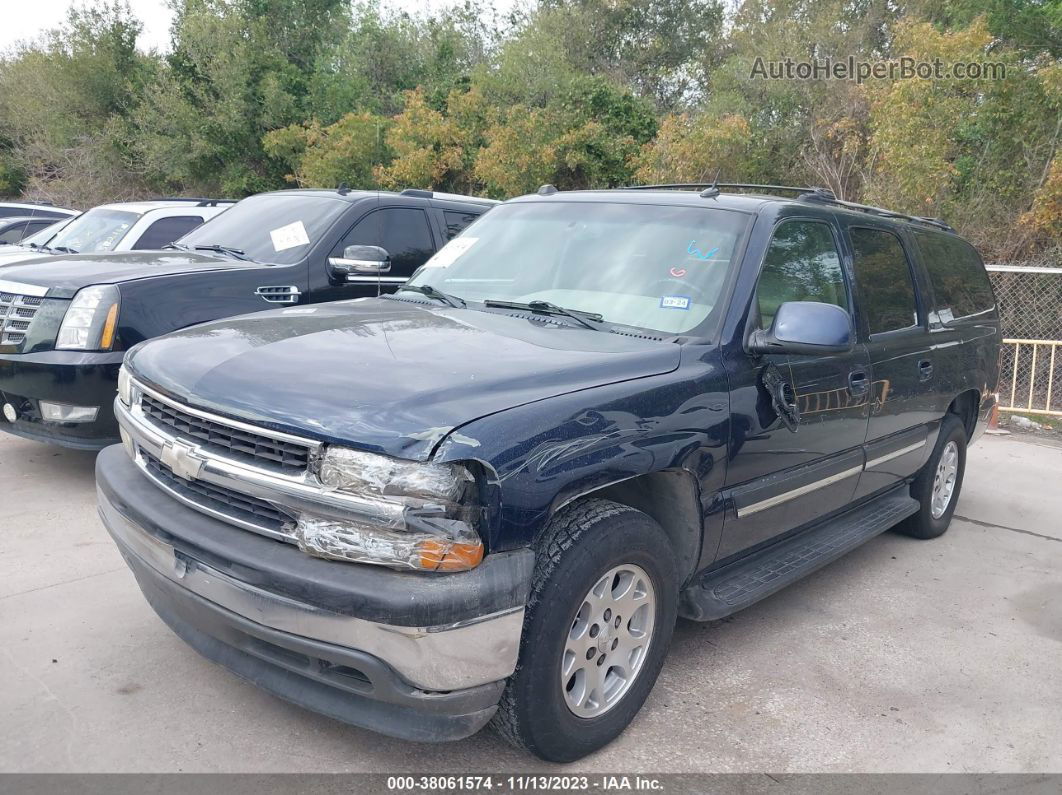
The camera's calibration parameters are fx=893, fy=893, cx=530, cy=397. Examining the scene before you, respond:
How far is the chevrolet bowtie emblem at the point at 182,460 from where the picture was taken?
2.84 m

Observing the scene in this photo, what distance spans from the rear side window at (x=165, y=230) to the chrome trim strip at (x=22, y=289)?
285cm

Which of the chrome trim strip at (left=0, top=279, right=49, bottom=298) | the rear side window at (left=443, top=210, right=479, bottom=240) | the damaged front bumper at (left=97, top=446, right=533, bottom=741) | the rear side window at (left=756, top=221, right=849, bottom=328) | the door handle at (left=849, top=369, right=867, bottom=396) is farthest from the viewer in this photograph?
the rear side window at (left=443, top=210, right=479, bottom=240)

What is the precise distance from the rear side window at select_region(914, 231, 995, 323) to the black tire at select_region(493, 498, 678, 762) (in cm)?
303

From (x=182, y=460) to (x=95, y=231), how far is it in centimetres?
673

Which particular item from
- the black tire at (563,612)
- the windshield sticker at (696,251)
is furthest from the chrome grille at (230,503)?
the windshield sticker at (696,251)

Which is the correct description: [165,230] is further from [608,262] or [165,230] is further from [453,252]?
[608,262]

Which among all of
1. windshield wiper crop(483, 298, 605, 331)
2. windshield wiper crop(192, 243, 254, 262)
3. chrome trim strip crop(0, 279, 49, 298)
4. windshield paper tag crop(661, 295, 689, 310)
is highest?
windshield paper tag crop(661, 295, 689, 310)

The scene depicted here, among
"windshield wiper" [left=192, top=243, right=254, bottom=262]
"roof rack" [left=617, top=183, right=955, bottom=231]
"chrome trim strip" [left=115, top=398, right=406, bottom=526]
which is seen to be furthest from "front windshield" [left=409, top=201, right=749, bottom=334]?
"windshield wiper" [left=192, top=243, right=254, bottom=262]

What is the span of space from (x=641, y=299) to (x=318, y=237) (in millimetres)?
3392

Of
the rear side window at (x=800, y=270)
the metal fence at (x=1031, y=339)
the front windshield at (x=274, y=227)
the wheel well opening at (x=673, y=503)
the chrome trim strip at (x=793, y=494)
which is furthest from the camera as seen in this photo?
the metal fence at (x=1031, y=339)

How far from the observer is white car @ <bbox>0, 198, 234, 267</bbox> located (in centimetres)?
836

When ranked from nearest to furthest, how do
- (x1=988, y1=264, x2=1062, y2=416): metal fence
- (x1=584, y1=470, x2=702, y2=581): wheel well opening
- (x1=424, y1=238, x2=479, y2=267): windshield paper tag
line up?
1. (x1=584, y1=470, x2=702, y2=581): wheel well opening
2. (x1=424, y1=238, x2=479, y2=267): windshield paper tag
3. (x1=988, y1=264, x2=1062, y2=416): metal fence

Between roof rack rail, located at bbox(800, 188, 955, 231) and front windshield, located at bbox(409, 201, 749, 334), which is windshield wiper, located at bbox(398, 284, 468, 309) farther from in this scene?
roof rack rail, located at bbox(800, 188, 955, 231)

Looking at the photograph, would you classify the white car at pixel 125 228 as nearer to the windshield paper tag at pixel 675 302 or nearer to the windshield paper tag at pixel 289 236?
the windshield paper tag at pixel 289 236
